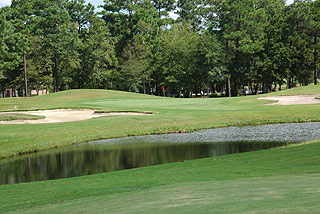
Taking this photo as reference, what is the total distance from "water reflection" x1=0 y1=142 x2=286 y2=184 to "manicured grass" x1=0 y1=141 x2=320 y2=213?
411cm

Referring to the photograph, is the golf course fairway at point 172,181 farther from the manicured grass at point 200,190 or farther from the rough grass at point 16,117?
the rough grass at point 16,117

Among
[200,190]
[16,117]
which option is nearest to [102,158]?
[200,190]

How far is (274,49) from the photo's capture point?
8262 cm

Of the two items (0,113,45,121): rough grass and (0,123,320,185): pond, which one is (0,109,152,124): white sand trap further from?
(0,123,320,185): pond

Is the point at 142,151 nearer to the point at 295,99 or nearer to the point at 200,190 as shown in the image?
the point at 200,190

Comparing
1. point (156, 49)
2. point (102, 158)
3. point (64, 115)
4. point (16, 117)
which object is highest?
point (156, 49)

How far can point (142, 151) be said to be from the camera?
22.9 m

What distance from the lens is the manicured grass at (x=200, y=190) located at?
6.25 m

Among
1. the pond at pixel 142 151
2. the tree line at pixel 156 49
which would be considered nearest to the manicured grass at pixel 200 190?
the pond at pixel 142 151

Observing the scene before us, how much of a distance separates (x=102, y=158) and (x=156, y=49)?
78050 millimetres

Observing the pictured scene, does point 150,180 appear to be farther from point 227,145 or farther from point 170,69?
point 170,69

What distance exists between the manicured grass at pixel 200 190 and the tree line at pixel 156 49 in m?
67.7

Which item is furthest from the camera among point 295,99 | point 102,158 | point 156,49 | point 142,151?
point 156,49

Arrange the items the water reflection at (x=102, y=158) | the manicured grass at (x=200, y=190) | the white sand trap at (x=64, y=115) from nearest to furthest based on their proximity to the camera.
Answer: the manicured grass at (x=200, y=190) < the water reflection at (x=102, y=158) < the white sand trap at (x=64, y=115)
